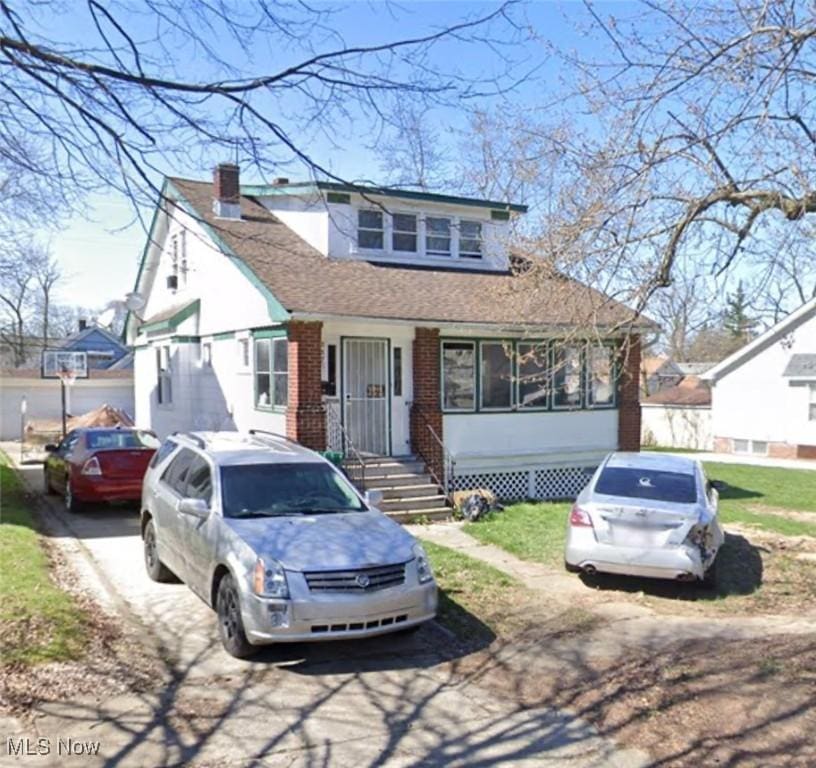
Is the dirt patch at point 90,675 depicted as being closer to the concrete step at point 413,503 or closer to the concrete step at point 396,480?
the concrete step at point 413,503

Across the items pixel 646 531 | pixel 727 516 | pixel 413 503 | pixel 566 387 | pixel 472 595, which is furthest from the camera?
pixel 566 387

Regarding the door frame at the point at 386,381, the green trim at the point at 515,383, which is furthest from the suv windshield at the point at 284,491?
the green trim at the point at 515,383

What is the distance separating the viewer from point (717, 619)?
27.6ft

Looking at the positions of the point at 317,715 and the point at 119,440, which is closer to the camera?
the point at 317,715

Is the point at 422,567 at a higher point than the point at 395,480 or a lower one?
higher

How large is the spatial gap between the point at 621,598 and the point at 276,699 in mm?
4816

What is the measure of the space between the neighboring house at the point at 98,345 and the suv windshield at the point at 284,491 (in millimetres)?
42682

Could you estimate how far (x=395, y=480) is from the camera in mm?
14562

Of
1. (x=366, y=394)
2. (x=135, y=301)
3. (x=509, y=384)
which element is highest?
(x=135, y=301)

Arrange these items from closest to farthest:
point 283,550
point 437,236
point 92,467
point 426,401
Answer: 1. point 283,550
2. point 92,467
3. point 426,401
4. point 437,236

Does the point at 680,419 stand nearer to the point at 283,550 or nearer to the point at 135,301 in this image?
the point at 135,301

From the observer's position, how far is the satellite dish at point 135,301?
20.0m

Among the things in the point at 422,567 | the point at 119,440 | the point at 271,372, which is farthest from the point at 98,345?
the point at 422,567

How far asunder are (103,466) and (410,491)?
214 inches
